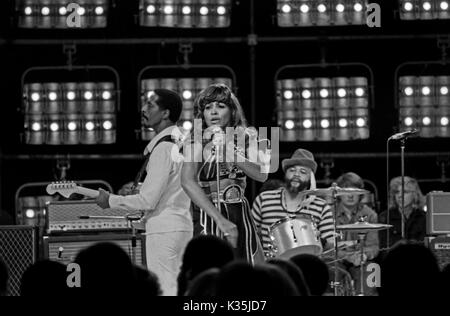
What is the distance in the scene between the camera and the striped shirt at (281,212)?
11.3 m

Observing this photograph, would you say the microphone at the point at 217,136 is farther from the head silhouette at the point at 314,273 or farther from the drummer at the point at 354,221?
the drummer at the point at 354,221

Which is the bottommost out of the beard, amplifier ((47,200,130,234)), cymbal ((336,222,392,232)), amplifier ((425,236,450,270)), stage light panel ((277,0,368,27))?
amplifier ((425,236,450,270))

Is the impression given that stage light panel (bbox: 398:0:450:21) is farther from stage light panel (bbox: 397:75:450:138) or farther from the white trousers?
the white trousers

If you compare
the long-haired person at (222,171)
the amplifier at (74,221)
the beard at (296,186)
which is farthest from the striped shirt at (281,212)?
the long-haired person at (222,171)

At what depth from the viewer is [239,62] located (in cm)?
1532

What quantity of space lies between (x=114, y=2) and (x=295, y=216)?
4.82 meters

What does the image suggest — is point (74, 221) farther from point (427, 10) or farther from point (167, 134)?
point (427, 10)

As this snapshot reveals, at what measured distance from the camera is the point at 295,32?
14930 millimetres

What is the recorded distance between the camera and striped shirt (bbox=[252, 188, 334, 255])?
1134 cm

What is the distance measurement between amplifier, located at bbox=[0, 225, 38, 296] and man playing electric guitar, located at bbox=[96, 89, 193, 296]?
4.91 ft

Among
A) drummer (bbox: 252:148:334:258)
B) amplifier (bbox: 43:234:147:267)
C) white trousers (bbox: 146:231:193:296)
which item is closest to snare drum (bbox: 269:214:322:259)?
drummer (bbox: 252:148:334:258)

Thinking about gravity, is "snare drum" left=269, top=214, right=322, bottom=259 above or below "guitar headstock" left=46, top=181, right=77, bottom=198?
below

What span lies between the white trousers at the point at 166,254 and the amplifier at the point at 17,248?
185 centimetres

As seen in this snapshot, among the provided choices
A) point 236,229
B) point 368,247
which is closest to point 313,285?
point 236,229
